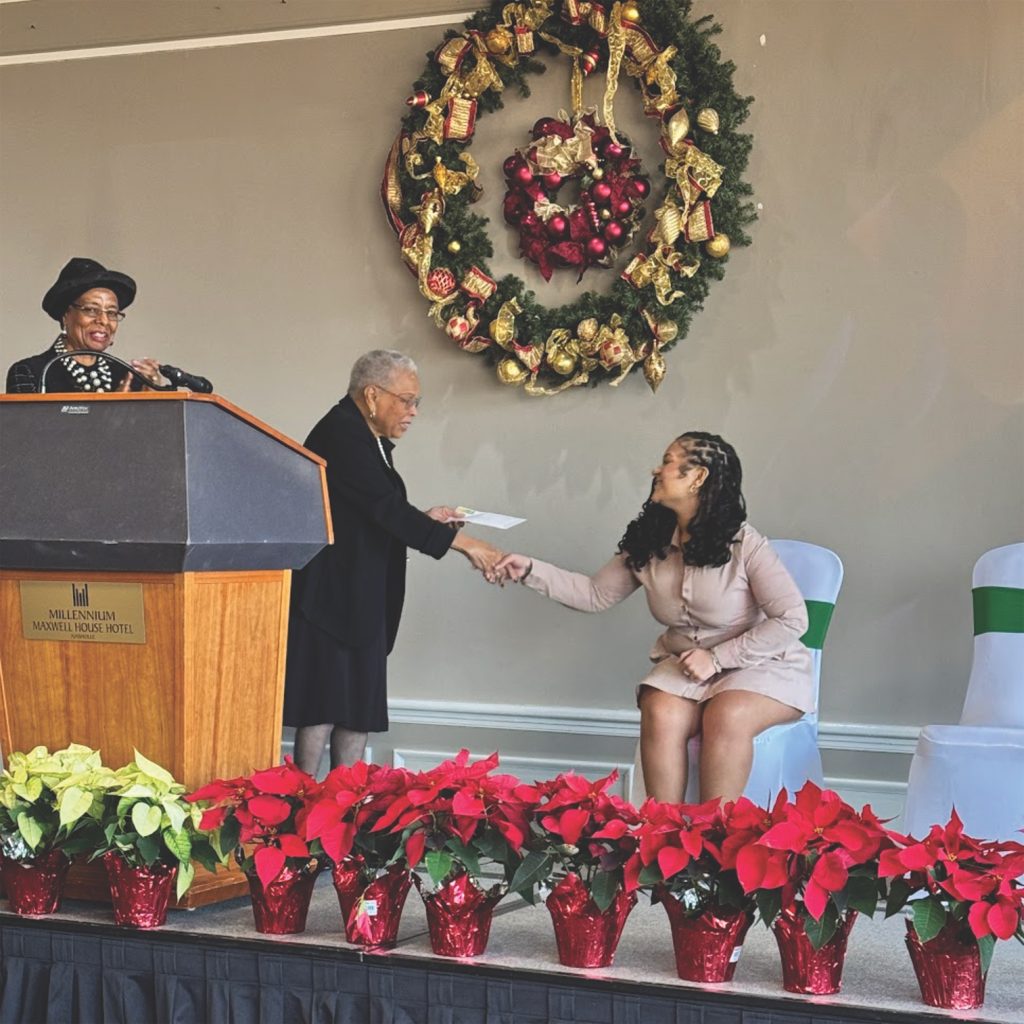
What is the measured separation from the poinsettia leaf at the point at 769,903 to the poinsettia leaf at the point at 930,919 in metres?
0.17

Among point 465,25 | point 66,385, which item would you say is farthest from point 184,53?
point 66,385

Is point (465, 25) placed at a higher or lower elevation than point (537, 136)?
higher

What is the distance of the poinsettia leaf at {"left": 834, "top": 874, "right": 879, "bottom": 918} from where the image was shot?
5.80ft

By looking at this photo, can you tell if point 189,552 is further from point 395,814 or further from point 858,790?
point 858,790

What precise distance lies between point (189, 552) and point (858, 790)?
7.65 feet

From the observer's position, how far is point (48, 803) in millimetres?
2193

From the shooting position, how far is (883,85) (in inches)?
152

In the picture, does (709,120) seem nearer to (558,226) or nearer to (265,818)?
(558,226)

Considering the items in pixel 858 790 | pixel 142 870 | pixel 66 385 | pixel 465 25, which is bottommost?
pixel 858 790

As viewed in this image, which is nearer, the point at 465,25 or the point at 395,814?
the point at 395,814

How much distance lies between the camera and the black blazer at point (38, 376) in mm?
2799

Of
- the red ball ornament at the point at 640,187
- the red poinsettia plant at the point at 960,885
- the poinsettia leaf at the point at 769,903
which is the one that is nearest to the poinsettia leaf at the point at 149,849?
the poinsettia leaf at the point at 769,903

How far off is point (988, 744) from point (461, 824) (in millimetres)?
1524

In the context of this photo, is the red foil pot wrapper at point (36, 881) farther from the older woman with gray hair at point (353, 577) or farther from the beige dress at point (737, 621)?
the beige dress at point (737, 621)
